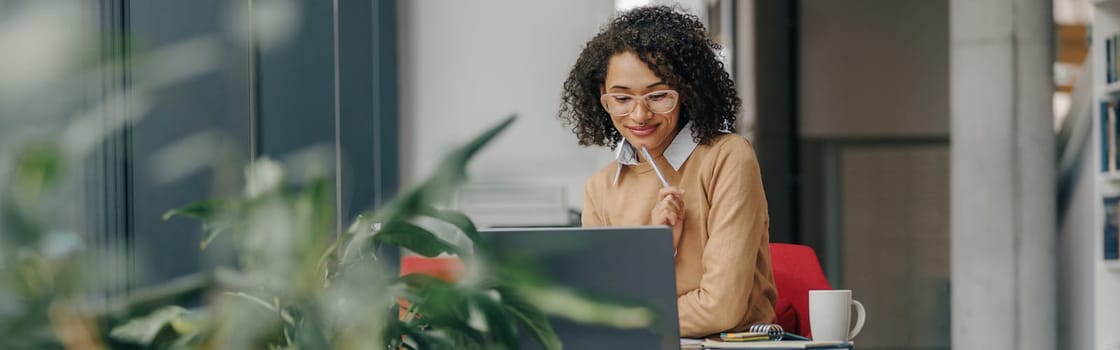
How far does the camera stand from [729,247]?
1.88m

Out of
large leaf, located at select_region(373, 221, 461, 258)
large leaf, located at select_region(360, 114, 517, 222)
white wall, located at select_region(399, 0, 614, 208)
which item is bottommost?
large leaf, located at select_region(373, 221, 461, 258)

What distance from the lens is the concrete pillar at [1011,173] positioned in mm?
5574

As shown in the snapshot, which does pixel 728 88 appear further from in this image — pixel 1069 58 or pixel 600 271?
pixel 1069 58

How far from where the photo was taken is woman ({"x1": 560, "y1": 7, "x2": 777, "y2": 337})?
1.88 m

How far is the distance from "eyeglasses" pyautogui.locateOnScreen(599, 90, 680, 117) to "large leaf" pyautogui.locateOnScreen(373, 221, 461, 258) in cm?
134

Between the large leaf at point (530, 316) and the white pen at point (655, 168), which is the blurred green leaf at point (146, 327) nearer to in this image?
the large leaf at point (530, 316)

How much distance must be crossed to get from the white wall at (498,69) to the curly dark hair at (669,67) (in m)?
2.49

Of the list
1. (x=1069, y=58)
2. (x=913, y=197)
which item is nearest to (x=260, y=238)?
(x=913, y=197)

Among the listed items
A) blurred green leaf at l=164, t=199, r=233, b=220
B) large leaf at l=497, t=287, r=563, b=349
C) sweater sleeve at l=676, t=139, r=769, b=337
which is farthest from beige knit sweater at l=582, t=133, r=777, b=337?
blurred green leaf at l=164, t=199, r=233, b=220

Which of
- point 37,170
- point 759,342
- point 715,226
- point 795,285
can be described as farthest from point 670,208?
point 37,170

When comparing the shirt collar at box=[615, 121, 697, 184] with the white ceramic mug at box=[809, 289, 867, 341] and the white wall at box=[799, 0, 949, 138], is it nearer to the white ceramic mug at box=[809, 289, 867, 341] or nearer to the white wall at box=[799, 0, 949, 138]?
the white ceramic mug at box=[809, 289, 867, 341]

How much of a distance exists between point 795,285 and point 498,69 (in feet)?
8.78

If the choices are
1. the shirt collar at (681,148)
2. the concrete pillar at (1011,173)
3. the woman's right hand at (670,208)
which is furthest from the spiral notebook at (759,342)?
the concrete pillar at (1011,173)

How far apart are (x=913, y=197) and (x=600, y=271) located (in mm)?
7691
